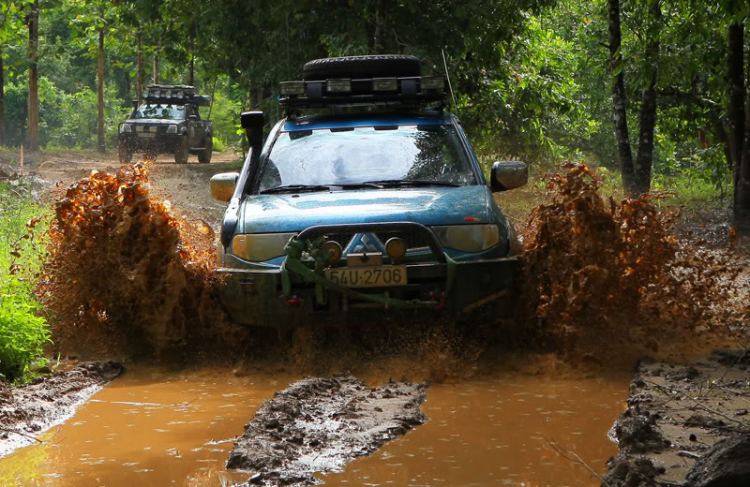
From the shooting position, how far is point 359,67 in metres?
9.05

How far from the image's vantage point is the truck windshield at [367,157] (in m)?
7.41

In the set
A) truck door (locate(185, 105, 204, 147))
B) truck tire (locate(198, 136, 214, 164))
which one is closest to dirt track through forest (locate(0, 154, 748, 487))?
truck door (locate(185, 105, 204, 147))

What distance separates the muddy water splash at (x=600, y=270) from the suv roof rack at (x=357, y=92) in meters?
1.48

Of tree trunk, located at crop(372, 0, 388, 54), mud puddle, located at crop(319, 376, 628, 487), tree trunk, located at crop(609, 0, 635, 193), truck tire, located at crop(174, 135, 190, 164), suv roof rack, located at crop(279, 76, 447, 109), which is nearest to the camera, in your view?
mud puddle, located at crop(319, 376, 628, 487)

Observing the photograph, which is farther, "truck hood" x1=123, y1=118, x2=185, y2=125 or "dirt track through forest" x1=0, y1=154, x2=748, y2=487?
"truck hood" x1=123, y1=118, x2=185, y2=125

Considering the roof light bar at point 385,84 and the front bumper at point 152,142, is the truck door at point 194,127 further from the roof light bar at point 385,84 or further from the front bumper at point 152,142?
the roof light bar at point 385,84

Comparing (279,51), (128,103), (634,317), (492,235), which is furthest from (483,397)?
(128,103)

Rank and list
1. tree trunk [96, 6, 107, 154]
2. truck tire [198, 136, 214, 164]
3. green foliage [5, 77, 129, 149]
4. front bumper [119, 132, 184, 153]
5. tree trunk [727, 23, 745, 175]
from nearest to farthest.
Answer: tree trunk [727, 23, 745, 175], front bumper [119, 132, 184, 153], truck tire [198, 136, 214, 164], tree trunk [96, 6, 107, 154], green foliage [5, 77, 129, 149]

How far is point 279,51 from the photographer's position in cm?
1752

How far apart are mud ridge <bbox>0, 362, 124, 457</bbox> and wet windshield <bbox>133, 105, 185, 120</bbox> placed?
24.8m

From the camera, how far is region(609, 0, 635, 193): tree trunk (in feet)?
53.5

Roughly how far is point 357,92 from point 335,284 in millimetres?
2477

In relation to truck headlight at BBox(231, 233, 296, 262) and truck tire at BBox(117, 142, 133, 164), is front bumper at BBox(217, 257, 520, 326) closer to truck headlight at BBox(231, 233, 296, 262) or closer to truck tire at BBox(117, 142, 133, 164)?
truck headlight at BBox(231, 233, 296, 262)

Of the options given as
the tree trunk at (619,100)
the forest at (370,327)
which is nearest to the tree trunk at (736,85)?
the tree trunk at (619,100)
